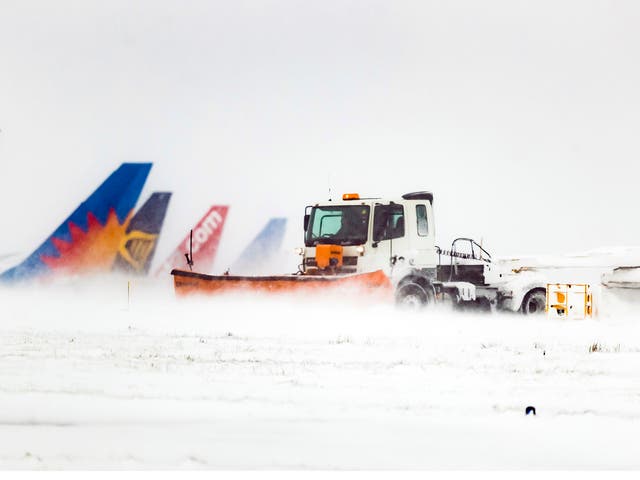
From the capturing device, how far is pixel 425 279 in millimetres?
10281

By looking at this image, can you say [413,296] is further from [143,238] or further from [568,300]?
[143,238]

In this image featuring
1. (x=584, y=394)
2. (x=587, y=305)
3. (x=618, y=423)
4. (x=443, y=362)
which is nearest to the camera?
(x=618, y=423)

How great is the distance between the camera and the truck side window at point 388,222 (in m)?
10.0

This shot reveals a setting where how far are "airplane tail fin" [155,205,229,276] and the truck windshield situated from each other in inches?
45.5

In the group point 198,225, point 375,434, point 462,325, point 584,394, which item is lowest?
point 375,434

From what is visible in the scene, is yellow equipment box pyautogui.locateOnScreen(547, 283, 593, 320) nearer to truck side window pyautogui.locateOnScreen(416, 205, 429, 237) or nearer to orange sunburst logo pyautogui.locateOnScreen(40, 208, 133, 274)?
truck side window pyautogui.locateOnScreen(416, 205, 429, 237)

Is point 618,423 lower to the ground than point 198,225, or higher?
lower

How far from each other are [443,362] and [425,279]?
2.40m

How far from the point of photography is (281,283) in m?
9.73

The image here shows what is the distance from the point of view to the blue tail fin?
10078mm

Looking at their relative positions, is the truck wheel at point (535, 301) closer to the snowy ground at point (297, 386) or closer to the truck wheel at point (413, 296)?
the snowy ground at point (297, 386)

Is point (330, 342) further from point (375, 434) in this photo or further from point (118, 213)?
point (118, 213)

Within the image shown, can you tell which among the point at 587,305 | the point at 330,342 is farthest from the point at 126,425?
the point at 587,305

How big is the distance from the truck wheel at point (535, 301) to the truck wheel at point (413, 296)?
5.60 feet
